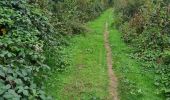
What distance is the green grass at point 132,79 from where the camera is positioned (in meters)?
11.4

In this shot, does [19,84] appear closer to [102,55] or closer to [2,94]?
[2,94]

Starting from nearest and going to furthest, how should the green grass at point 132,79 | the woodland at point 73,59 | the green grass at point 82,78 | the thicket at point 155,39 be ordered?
the woodland at point 73,59 → the green grass at point 82,78 → the green grass at point 132,79 → the thicket at point 155,39

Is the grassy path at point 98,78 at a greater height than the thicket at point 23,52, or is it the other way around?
the thicket at point 23,52

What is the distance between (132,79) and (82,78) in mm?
2019

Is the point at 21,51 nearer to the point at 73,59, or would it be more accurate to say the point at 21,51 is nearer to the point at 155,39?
the point at 73,59

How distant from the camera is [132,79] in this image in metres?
13.0

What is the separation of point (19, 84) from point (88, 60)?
26.9ft

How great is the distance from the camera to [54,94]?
418 inches

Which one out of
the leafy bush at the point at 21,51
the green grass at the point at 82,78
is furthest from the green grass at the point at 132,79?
the leafy bush at the point at 21,51

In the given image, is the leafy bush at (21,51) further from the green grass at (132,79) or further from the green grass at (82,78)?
the green grass at (132,79)

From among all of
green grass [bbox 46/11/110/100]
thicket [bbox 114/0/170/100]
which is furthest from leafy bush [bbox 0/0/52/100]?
thicket [bbox 114/0/170/100]

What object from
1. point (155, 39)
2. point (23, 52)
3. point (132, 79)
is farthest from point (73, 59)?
point (23, 52)

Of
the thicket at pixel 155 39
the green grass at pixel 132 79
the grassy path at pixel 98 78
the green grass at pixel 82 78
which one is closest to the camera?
the green grass at pixel 82 78

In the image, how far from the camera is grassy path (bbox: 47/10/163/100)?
1108 centimetres
